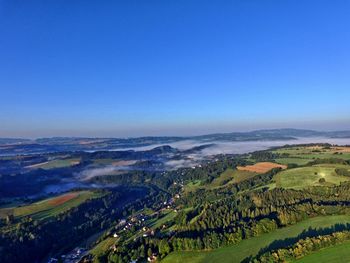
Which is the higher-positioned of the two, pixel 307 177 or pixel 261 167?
pixel 307 177

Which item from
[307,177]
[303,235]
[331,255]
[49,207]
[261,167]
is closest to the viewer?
[331,255]

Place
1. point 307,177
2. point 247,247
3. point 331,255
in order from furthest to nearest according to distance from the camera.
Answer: point 307,177 → point 247,247 → point 331,255

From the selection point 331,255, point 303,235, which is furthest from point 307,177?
point 331,255

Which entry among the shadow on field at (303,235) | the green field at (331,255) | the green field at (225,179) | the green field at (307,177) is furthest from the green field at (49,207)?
the green field at (331,255)

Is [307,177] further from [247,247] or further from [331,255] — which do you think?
[331,255]

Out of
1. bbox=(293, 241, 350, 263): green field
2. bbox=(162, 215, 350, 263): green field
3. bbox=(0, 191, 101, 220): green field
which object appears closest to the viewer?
bbox=(293, 241, 350, 263): green field

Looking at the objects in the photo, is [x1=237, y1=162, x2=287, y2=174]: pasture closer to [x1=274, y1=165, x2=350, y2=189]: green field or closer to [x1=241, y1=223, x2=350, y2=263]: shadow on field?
[x1=274, y1=165, x2=350, y2=189]: green field

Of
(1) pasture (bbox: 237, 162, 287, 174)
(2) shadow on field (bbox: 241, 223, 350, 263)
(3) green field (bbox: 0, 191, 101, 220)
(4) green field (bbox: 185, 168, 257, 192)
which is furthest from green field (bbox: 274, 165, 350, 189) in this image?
(3) green field (bbox: 0, 191, 101, 220)
